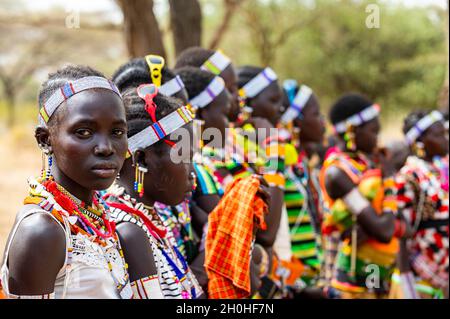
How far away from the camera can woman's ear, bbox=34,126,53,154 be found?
2422 mm

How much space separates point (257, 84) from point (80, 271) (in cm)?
338

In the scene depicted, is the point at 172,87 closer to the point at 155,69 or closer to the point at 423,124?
the point at 155,69

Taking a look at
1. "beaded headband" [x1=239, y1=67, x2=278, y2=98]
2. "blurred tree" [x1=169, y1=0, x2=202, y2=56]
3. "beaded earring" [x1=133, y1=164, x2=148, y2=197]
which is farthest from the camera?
"blurred tree" [x1=169, y1=0, x2=202, y2=56]

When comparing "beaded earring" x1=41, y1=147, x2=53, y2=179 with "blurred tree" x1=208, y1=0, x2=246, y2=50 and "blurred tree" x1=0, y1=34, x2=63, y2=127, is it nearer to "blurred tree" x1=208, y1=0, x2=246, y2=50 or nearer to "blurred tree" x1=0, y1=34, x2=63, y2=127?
"blurred tree" x1=208, y1=0, x2=246, y2=50

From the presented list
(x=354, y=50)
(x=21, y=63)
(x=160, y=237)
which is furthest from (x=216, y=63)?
(x=21, y=63)

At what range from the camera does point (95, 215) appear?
2477 mm

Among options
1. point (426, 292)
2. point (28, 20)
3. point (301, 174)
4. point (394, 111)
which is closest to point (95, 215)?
point (301, 174)

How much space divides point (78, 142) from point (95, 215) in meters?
0.30

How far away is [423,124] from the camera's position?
6.21 m

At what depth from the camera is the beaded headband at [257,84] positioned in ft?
17.6

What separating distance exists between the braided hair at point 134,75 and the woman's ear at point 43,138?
1.13 metres

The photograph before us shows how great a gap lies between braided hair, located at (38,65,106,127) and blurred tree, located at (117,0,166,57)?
161 inches

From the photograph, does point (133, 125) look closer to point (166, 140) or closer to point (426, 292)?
point (166, 140)

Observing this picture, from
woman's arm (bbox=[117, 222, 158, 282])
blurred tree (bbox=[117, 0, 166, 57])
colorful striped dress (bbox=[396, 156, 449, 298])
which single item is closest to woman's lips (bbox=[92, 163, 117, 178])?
woman's arm (bbox=[117, 222, 158, 282])
